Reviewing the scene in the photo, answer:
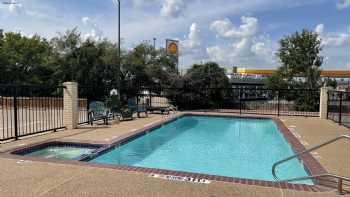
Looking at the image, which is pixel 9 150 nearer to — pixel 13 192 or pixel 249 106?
pixel 13 192

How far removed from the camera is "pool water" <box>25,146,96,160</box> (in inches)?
265

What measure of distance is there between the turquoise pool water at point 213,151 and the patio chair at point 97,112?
196 cm

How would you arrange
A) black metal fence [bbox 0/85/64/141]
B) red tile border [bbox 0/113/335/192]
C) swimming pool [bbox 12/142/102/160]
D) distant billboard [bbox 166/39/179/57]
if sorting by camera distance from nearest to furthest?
red tile border [bbox 0/113/335/192], swimming pool [bbox 12/142/102/160], black metal fence [bbox 0/85/64/141], distant billboard [bbox 166/39/179/57]

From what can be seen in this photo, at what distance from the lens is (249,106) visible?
21.2m

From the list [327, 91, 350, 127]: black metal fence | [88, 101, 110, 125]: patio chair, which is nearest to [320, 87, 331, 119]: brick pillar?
[327, 91, 350, 127]: black metal fence

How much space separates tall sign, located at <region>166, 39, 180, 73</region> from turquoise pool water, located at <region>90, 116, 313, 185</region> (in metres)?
10.6

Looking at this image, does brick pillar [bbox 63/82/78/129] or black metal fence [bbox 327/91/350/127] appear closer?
brick pillar [bbox 63/82/78/129]

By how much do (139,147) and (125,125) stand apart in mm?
2510

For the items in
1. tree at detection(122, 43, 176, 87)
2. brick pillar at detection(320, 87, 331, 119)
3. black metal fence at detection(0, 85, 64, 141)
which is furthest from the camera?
tree at detection(122, 43, 176, 87)

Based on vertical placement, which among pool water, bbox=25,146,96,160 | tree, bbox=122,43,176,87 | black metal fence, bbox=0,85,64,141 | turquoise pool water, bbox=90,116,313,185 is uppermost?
tree, bbox=122,43,176,87

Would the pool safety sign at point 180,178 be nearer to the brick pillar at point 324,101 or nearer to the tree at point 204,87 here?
the brick pillar at point 324,101

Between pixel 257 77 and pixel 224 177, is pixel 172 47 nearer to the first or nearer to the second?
pixel 224 177

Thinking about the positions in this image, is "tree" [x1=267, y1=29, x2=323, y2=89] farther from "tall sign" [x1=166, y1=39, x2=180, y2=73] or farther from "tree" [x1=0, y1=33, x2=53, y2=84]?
"tree" [x1=0, y1=33, x2=53, y2=84]

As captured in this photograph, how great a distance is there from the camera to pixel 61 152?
710cm
